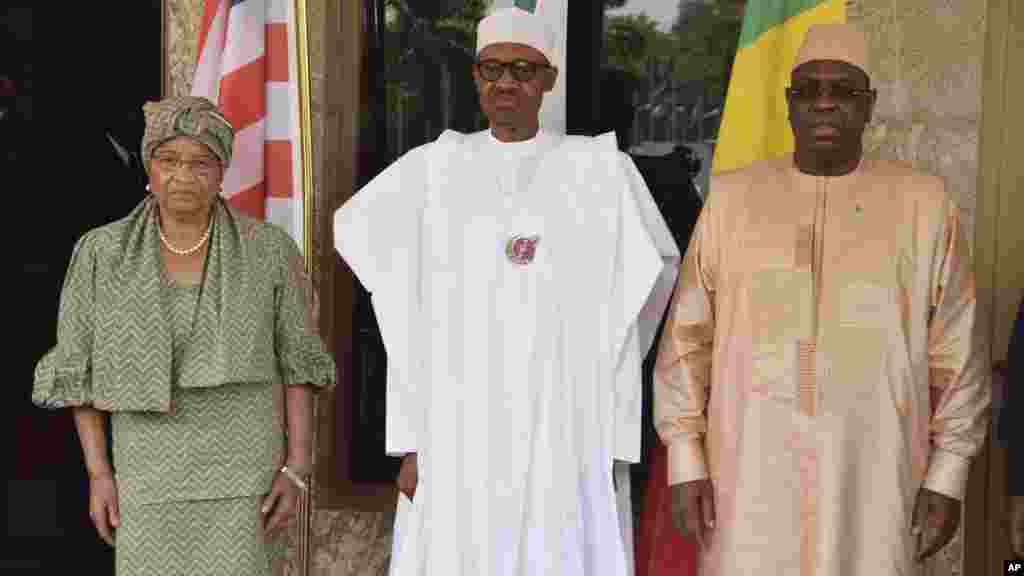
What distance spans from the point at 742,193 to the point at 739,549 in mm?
882

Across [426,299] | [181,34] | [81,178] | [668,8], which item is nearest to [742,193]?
[426,299]

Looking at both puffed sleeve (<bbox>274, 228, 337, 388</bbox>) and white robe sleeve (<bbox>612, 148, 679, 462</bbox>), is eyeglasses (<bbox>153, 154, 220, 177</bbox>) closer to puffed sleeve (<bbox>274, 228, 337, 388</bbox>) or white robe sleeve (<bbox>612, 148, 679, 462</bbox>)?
puffed sleeve (<bbox>274, 228, 337, 388</bbox>)

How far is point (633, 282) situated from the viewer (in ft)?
11.7

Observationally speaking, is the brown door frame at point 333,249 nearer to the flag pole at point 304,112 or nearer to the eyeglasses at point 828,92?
the flag pole at point 304,112

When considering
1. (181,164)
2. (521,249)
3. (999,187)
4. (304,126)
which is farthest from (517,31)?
(999,187)

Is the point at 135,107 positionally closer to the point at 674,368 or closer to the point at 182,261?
the point at 182,261

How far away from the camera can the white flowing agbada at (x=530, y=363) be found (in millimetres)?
3564

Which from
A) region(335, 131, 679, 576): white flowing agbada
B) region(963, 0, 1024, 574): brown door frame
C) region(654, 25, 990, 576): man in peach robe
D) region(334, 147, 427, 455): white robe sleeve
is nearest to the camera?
region(654, 25, 990, 576): man in peach robe

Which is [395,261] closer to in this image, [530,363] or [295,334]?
[295,334]

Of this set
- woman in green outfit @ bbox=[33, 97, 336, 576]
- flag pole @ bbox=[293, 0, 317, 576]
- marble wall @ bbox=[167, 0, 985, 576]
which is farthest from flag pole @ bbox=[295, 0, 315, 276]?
marble wall @ bbox=[167, 0, 985, 576]

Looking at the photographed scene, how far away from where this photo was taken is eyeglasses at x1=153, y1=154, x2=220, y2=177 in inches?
135

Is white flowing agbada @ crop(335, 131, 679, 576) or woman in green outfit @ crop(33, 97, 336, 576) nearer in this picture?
woman in green outfit @ crop(33, 97, 336, 576)

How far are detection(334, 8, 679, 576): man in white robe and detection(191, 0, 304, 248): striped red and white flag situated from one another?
727 millimetres

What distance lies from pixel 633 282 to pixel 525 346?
33 centimetres
